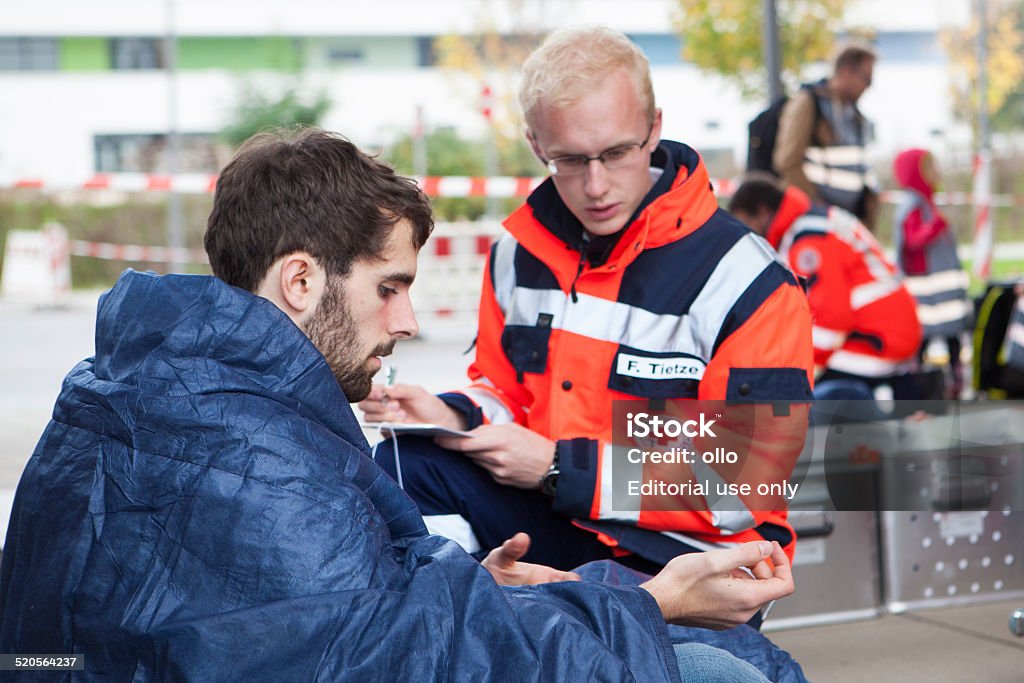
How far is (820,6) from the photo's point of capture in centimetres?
1594

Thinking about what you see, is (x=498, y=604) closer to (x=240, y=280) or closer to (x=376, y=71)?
(x=240, y=280)

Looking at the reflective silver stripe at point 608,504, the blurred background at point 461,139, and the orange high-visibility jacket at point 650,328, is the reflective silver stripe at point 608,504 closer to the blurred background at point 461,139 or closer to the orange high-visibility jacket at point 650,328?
the orange high-visibility jacket at point 650,328

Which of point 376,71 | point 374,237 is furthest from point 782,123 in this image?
point 376,71

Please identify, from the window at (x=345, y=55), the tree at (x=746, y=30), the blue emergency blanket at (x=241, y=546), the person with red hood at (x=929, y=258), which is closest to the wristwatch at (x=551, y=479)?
the blue emergency blanket at (x=241, y=546)

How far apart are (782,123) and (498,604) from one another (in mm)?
5236

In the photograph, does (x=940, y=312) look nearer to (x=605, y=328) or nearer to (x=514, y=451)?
(x=605, y=328)

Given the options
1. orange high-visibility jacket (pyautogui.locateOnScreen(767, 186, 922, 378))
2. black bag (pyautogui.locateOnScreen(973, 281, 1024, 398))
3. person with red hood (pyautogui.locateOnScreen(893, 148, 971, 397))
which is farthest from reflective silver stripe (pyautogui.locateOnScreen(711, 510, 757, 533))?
person with red hood (pyautogui.locateOnScreen(893, 148, 971, 397))

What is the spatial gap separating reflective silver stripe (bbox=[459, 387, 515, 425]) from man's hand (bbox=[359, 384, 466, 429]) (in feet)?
0.18

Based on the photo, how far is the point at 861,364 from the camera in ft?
17.9

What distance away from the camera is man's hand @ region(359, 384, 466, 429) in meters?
2.72

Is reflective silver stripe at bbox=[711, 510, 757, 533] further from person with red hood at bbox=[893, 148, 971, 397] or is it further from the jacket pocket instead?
person with red hood at bbox=[893, 148, 971, 397]

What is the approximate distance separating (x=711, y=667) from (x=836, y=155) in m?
4.93

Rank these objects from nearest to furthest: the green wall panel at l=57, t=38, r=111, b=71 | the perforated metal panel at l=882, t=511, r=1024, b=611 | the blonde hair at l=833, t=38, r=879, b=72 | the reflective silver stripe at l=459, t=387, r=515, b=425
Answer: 1. the reflective silver stripe at l=459, t=387, r=515, b=425
2. the perforated metal panel at l=882, t=511, r=1024, b=611
3. the blonde hair at l=833, t=38, r=879, b=72
4. the green wall panel at l=57, t=38, r=111, b=71

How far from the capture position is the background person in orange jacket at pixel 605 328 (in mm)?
2494
